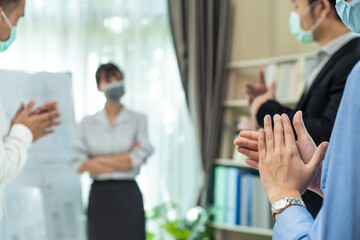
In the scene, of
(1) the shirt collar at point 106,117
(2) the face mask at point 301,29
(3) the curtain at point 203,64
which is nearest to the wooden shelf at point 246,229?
(3) the curtain at point 203,64

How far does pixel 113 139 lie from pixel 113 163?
11 cm

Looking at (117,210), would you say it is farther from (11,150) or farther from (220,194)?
(220,194)

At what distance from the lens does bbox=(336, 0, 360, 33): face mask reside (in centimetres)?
92

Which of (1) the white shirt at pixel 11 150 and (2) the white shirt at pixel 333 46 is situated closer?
(1) the white shirt at pixel 11 150

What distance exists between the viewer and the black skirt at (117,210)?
1.96 meters

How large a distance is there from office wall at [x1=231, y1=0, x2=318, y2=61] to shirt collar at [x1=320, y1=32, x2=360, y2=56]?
160 centimetres

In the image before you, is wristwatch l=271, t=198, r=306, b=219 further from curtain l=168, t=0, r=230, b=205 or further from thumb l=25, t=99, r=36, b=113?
curtain l=168, t=0, r=230, b=205

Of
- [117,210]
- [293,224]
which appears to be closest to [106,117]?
[117,210]

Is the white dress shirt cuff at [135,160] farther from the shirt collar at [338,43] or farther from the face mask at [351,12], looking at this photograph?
the face mask at [351,12]

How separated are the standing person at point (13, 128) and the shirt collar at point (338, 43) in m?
1.03

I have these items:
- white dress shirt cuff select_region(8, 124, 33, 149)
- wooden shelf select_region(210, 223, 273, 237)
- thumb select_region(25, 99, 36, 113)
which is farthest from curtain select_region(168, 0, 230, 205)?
white dress shirt cuff select_region(8, 124, 33, 149)

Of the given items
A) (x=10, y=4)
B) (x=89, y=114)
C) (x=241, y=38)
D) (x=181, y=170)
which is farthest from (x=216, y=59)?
(x=10, y=4)

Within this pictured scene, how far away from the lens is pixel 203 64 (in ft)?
10.7

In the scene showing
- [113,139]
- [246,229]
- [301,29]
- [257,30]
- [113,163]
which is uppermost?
[257,30]
